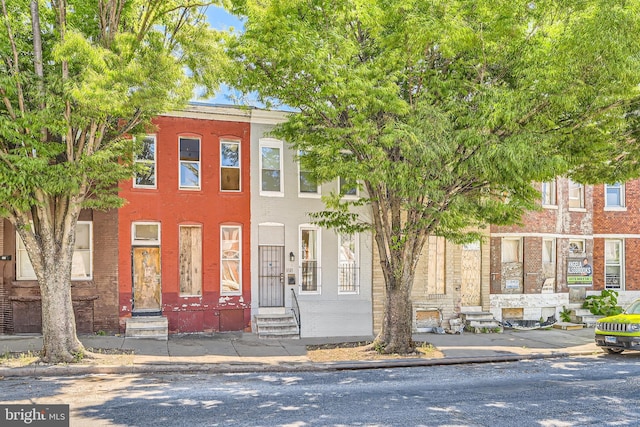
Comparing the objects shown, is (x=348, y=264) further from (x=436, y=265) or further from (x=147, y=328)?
(x=147, y=328)

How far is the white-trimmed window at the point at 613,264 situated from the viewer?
23.4 meters

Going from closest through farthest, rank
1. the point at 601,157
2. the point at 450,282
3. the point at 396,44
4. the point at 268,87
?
the point at 396,44
the point at 268,87
the point at 601,157
the point at 450,282

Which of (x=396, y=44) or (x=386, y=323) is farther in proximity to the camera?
(x=386, y=323)

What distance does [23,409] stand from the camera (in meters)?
8.64

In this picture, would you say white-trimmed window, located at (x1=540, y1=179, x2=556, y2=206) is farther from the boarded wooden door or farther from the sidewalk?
the sidewalk

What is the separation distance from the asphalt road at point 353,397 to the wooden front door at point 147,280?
5771 millimetres

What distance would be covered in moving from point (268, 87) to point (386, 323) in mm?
6710

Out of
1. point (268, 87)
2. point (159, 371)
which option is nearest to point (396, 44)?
point (268, 87)

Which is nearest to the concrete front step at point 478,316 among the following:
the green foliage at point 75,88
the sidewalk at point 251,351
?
the sidewalk at point 251,351

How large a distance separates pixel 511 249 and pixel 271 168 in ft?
32.6

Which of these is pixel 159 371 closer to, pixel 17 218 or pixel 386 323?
pixel 17 218

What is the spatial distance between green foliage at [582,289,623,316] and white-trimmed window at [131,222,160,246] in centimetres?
1668

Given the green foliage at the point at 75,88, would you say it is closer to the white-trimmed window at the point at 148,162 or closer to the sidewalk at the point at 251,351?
the sidewalk at the point at 251,351

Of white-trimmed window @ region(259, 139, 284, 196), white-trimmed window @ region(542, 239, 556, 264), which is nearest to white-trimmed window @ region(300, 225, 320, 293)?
white-trimmed window @ region(259, 139, 284, 196)
